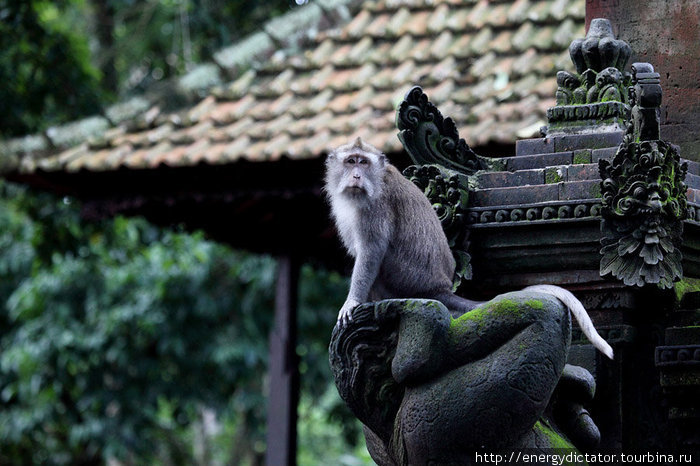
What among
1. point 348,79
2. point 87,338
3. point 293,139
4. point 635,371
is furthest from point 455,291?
point 87,338

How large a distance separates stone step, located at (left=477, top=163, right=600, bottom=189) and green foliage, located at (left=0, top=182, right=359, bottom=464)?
7098 millimetres

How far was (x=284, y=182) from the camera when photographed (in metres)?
7.40

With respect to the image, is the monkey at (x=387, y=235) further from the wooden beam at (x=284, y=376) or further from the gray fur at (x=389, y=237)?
the wooden beam at (x=284, y=376)

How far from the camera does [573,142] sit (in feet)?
13.1

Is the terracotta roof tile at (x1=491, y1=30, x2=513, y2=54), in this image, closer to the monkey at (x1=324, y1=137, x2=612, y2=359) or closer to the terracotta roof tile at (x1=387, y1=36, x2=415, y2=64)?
the terracotta roof tile at (x1=387, y1=36, x2=415, y2=64)

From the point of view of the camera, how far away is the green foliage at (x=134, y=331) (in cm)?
1129

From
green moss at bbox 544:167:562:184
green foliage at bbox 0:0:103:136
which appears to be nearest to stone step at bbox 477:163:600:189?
green moss at bbox 544:167:562:184

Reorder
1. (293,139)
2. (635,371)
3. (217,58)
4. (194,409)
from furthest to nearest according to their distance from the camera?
(194,409) < (217,58) < (293,139) < (635,371)

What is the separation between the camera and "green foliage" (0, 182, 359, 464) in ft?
37.0

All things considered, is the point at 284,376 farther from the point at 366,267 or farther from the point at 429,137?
the point at 429,137

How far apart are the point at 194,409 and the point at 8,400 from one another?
201 cm

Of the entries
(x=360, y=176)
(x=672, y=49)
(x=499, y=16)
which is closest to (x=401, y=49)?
(x=499, y=16)

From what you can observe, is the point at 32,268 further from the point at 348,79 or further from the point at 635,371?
the point at 635,371

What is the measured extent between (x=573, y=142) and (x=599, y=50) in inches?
12.4
